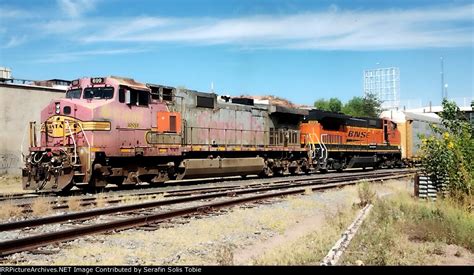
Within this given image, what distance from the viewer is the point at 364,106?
87.1 meters

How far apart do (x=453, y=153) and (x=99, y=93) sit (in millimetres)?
11042

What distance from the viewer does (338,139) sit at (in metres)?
30.7

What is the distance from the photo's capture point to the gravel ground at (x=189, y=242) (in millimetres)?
6867

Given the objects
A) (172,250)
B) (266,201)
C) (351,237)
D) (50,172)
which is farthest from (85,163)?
(351,237)

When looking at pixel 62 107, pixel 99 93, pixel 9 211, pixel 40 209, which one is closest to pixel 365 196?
pixel 40 209

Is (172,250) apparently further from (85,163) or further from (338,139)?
(338,139)

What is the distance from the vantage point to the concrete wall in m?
25.8

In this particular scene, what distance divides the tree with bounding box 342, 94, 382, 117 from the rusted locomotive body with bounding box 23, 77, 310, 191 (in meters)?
64.0

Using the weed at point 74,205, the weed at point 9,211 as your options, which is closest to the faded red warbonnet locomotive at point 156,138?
the weed at point 74,205

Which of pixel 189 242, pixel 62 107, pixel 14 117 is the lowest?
pixel 189 242

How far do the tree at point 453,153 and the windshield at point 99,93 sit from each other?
9941 millimetres

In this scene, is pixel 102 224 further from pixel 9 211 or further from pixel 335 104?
pixel 335 104

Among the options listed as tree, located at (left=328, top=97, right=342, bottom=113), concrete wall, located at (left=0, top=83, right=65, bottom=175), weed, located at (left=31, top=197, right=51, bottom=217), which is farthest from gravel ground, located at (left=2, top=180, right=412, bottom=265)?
tree, located at (left=328, top=97, right=342, bottom=113)

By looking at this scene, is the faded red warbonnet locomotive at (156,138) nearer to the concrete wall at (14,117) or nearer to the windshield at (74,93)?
the windshield at (74,93)
